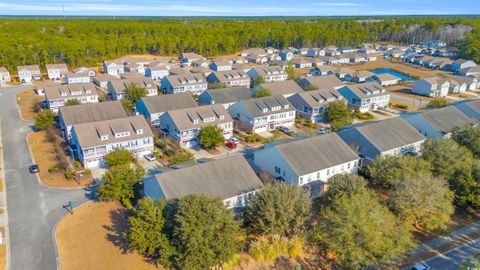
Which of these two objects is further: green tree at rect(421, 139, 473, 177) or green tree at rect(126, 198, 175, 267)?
green tree at rect(421, 139, 473, 177)

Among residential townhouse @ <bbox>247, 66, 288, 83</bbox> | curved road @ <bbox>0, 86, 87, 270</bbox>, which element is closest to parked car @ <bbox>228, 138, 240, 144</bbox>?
curved road @ <bbox>0, 86, 87, 270</bbox>

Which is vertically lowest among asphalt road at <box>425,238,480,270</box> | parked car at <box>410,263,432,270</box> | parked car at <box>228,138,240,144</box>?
asphalt road at <box>425,238,480,270</box>

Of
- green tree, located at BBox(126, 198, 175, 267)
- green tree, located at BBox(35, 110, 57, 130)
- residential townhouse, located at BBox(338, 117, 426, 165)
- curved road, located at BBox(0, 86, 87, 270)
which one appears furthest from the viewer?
green tree, located at BBox(35, 110, 57, 130)

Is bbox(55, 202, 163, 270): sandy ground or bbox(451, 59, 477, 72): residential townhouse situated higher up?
bbox(451, 59, 477, 72): residential townhouse

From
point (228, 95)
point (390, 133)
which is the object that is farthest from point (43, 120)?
point (390, 133)

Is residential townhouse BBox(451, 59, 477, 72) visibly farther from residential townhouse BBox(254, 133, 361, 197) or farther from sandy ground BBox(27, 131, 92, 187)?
sandy ground BBox(27, 131, 92, 187)

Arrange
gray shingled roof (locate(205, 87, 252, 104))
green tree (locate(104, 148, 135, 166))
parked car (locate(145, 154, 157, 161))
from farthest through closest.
A: gray shingled roof (locate(205, 87, 252, 104))
parked car (locate(145, 154, 157, 161))
green tree (locate(104, 148, 135, 166))
